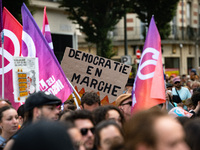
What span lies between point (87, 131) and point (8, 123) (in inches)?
70.9

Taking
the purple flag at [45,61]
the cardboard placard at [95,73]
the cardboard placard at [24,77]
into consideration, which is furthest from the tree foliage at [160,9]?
the cardboard placard at [24,77]

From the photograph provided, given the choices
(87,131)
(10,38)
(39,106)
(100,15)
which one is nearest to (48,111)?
(39,106)

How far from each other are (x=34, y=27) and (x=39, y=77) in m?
0.94

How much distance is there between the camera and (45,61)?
736cm

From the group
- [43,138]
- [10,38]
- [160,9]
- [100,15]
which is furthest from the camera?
[160,9]

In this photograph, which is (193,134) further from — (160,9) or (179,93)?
(160,9)

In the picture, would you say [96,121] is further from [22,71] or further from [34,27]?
[34,27]

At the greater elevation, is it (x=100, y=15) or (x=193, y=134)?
(x=100, y=15)

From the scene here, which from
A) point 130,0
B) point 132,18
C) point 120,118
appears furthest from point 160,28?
point 120,118

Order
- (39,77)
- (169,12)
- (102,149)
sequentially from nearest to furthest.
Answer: (102,149)
(39,77)
(169,12)

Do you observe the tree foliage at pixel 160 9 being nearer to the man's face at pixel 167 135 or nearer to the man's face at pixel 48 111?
the man's face at pixel 48 111

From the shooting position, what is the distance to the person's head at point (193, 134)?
3215 mm

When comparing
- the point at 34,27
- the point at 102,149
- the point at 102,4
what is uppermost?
the point at 102,4

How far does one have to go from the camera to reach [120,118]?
15.9 feet
